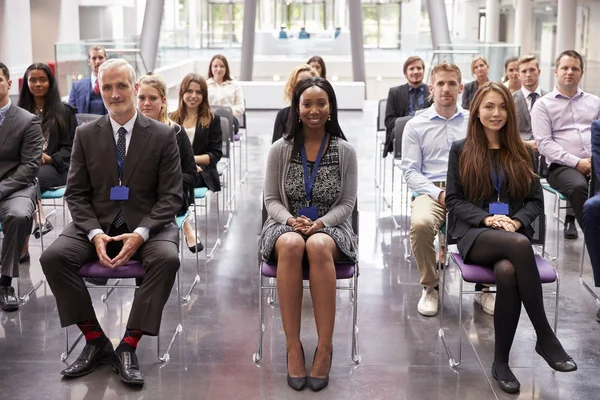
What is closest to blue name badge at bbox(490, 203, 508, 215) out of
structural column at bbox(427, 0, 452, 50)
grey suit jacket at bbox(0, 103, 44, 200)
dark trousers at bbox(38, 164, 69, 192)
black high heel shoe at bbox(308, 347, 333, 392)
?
black high heel shoe at bbox(308, 347, 333, 392)

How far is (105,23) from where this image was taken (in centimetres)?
2928

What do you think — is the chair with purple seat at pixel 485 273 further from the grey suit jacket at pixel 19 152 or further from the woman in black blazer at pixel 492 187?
the grey suit jacket at pixel 19 152

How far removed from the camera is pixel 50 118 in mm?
6246

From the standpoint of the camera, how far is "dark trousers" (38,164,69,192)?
603cm

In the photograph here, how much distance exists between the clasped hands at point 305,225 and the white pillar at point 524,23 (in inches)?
1009

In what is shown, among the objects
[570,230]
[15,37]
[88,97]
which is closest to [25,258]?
[88,97]

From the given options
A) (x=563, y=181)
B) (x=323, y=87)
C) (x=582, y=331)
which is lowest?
(x=582, y=331)

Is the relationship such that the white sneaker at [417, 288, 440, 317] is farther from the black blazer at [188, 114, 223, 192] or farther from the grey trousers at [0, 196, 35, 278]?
the grey trousers at [0, 196, 35, 278]

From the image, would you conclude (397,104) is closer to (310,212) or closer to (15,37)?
(310,212)

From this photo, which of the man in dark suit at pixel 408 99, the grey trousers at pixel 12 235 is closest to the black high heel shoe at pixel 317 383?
the grey trousers at pixel 12 235

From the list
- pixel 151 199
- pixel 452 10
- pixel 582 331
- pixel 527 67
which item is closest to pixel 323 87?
pixel 151 199

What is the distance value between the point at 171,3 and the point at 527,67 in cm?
1608

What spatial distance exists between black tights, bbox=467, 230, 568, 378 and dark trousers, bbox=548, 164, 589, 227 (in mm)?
1859

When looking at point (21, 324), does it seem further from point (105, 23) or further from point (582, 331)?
point (105, 23)
